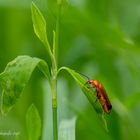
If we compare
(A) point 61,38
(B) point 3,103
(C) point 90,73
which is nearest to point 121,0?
(A) point 61,38

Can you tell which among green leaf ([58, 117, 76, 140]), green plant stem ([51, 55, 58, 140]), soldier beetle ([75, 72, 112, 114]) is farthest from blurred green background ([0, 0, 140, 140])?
green plant stem ([51, 55, 58, 140])

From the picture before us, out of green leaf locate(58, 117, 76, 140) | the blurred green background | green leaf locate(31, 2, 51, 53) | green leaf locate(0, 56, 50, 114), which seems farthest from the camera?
the blurred green background

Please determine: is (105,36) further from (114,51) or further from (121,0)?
(121,0)

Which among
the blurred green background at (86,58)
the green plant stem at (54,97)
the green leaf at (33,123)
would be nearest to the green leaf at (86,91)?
the green plant stem at (54,97)

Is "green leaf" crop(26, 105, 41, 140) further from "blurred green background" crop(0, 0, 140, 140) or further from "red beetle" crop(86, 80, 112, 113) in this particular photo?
"blurred green background" crop(0, 0, 140, 140)

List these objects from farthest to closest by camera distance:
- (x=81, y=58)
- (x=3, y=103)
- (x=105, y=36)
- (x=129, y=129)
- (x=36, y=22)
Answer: (x=81, y=58) < (x=105, y=36) < (x=129, y=129) < (x=36, y=22) < (x=3, y=103)
